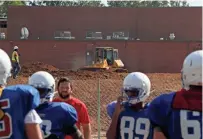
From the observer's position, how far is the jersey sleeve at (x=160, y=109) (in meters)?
3.85

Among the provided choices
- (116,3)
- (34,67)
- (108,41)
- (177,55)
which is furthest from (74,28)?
(116,3)

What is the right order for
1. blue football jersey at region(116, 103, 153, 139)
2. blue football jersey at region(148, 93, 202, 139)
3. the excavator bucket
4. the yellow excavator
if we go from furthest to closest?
the yellow excavator
the excavator bucket
blue football jersey at region(116, 103, 153, 139)
blue football jersey at region(148, 93, 202, 139)

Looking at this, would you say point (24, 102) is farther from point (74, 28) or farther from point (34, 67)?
point (74, 28)

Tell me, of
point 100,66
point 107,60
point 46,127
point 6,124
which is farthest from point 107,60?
point 6,124

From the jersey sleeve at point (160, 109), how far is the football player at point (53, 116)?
1442 millimetres

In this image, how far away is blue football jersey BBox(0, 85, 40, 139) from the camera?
3977 millimetres

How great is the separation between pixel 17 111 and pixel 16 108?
2 cm

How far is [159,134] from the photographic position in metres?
3.94

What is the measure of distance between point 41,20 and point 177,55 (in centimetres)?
1327

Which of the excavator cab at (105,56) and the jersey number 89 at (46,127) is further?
the excavator cab at (105,56)

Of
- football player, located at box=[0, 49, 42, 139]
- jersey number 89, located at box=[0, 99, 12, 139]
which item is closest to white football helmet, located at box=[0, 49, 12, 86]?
football player, located at box=[0, 49, 42, 139]

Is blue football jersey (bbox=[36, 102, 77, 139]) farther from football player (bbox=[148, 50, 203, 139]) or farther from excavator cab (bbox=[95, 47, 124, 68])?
excavator cab (bbox=[95, 47, 124, 68])

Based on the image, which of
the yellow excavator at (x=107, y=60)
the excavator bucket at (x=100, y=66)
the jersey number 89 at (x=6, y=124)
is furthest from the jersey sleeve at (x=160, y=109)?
the yellow excavator at (x=107, y=60)

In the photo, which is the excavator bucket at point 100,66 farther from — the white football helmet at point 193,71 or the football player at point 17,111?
the white football helmet at point 193,71
